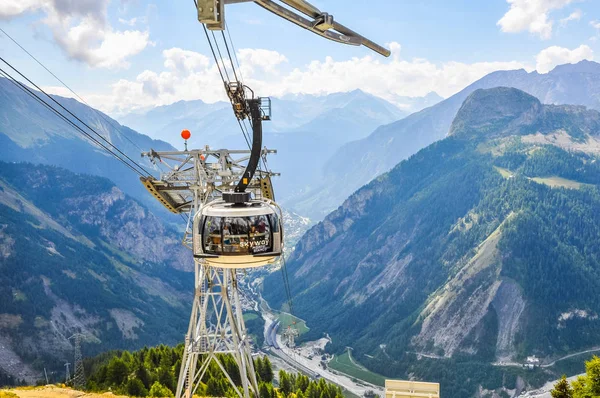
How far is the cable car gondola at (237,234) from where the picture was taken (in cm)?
1955

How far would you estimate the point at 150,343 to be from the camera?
19325 cm

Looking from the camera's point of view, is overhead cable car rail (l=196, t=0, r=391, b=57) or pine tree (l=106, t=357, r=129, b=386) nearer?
overhead cable car rail (l=196, t=0, r=391, b=57)

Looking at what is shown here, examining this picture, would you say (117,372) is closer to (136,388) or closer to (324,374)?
(136,388)

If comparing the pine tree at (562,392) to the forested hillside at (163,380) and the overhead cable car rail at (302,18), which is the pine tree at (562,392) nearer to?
the forested hillside at (163,380)

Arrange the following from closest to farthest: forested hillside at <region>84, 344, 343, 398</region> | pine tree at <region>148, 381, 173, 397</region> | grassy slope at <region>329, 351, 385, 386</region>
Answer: pine tree at <region>148, 381, 173, 397</region>, forested hillside at <region>84, 344, 343, 398</region>, grassy slope at <region>329, 351, 385, 386</region>

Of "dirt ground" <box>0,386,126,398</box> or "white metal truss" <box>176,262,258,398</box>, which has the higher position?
"white metal truss" <box>176,262,258,398</box>

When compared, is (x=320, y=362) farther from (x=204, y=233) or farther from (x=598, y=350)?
(x=204, y=233)

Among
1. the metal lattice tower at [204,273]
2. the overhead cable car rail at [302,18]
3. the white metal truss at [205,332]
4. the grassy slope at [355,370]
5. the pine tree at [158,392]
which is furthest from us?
the grassy slope at [355,370]

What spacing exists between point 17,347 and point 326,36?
174625 millimetres

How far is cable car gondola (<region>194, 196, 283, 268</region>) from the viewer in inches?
770

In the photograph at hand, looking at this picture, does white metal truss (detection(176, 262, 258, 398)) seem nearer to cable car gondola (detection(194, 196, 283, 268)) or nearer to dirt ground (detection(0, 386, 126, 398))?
cable car gondola (detection(194, 196, 283, 268))

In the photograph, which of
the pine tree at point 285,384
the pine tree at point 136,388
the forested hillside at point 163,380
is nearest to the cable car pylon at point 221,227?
the pine tree at point 136,388

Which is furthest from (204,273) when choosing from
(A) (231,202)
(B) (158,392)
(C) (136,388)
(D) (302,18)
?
(C) (136,388)

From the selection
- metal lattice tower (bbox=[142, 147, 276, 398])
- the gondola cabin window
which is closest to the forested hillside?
metal lattice tower (bbox=[142, 147, 276, 398])
